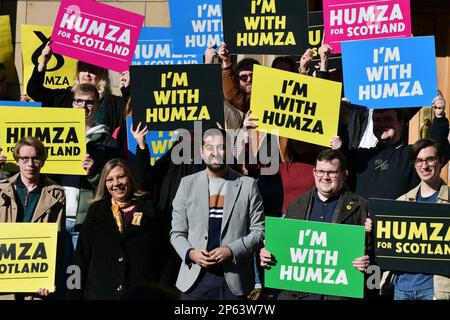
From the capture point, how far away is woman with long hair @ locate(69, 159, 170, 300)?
29.9ft

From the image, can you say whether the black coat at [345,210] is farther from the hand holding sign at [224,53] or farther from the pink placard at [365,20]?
the pink placard at [365,20]

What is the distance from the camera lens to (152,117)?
9.68m

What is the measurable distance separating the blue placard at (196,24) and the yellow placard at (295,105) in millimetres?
977

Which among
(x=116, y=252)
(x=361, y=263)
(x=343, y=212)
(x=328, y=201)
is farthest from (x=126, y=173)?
(x=361, y=263)

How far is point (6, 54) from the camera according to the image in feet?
35.4

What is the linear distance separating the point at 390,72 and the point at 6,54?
3.32 meters

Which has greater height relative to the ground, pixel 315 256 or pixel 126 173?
pixel 126 173

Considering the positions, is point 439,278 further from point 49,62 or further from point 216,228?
point 49,62

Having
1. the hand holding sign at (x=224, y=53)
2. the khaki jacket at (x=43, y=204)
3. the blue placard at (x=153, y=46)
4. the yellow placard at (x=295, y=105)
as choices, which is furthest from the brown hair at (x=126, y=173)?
the blue placard at (x=153, y=46)

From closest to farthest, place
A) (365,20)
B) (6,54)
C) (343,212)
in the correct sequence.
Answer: (343,212) < (365,20) < (6,54)

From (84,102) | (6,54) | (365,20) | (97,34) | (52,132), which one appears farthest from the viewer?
(6,54)

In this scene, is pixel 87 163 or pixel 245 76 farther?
pixel 245 76

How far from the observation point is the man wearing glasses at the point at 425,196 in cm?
884
